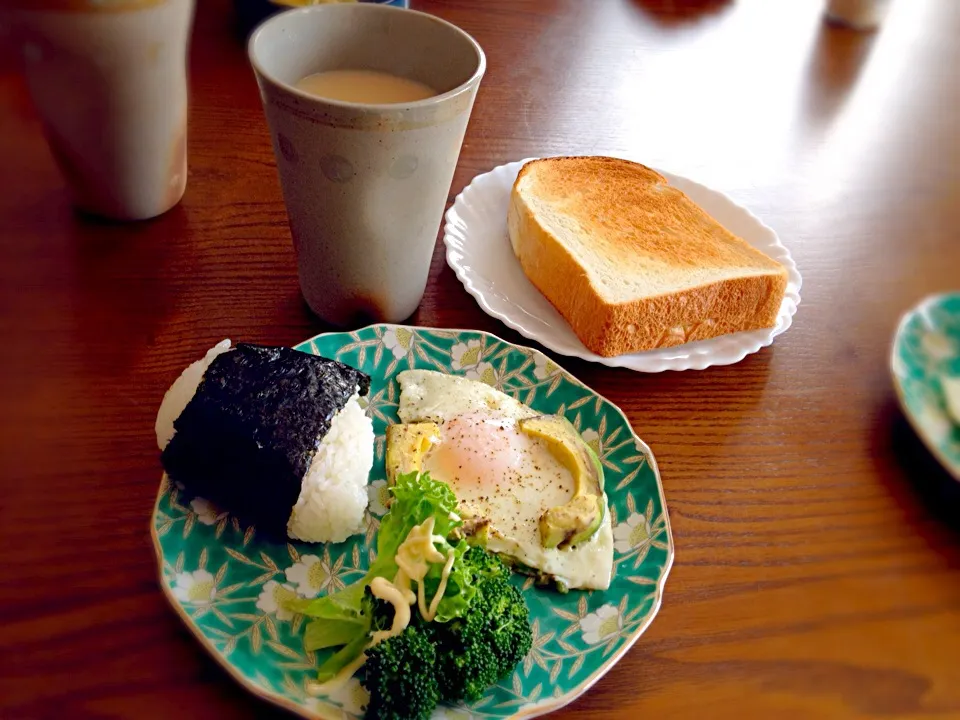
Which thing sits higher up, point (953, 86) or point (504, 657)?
point (953, 86)

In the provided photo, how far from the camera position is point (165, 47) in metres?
0.85

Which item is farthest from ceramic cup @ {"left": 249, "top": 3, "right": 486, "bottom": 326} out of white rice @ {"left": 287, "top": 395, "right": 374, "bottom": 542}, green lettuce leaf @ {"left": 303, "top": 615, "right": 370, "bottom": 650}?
green lettuce leaf @ {"left": 303, "top": 615, "right": 370, "bottom": 650}

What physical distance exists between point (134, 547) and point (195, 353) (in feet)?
0.87

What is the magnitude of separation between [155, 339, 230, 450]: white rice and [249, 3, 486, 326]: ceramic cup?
184mm

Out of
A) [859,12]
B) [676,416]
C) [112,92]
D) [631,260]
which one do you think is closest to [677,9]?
[859,12]

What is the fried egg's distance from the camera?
2.38ft

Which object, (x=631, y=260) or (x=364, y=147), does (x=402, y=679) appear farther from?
(x=631, y=260)

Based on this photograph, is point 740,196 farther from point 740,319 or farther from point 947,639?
point 947,639

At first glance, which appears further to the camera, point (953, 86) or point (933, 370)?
point (953, 86)

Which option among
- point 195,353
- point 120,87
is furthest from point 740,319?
point 120,87

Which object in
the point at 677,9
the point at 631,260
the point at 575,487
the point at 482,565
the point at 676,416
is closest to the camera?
the point at 482,565

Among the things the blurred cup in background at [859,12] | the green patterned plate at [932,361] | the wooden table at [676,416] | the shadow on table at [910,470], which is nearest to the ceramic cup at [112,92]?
the wooden table at [676,416]

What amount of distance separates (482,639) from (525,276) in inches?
22.6

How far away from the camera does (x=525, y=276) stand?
1062mm
